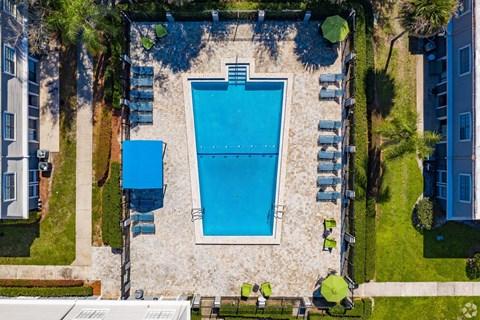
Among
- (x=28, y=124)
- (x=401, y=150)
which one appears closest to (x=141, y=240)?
(x=28, y=124)

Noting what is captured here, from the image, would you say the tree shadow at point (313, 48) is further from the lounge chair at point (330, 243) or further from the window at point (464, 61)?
the lounge chair at point (330, 243)

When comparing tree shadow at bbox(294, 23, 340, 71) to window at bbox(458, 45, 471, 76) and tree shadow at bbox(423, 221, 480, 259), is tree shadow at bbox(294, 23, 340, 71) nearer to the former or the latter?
window at bbox(458, 45, 471, 76)

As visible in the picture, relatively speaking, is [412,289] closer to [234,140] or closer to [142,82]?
[234,140]

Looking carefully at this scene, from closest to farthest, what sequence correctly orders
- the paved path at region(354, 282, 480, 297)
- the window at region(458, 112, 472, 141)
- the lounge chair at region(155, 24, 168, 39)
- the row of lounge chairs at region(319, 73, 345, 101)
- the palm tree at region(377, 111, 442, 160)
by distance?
the palm tree at region(377, 111, 442, 160)
the window at region(458, 112, 472, 141)
the lounge chair at region(155, 24, 168, 39)
the row of lounge chairs at region(319, 73, 345, 101)
the paved path at region(354, 282, 480, 297)

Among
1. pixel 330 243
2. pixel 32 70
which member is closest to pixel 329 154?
pixel 330 243

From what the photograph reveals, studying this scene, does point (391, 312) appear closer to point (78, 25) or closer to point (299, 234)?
point (299, 234)

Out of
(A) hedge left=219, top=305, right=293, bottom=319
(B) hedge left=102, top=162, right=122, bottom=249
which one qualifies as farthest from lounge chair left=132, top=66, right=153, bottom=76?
(A) hedge left=219, top=305, right=293, bottom=319

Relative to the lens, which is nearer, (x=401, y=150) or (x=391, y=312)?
(x=401, y=150)
